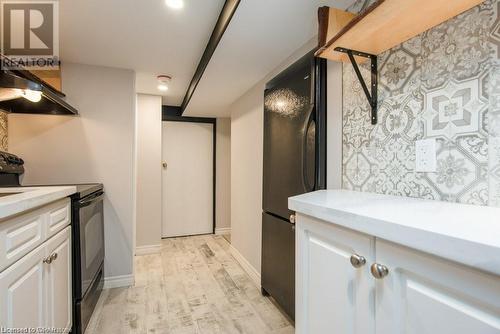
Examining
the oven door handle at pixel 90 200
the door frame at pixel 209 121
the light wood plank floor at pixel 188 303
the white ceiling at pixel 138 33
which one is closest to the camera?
the white ceiling at pixel 138 33

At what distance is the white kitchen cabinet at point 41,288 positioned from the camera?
957mm

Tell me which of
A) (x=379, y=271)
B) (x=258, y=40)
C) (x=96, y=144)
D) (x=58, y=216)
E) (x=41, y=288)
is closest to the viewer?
(x=379, y=271)

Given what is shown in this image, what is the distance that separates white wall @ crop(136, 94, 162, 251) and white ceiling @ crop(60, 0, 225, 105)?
0.89 metres

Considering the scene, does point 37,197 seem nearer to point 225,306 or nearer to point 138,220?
point 225,306

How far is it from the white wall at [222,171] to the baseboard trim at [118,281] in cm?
198

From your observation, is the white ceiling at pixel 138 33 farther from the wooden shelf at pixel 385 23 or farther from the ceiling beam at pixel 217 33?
the wooden shelf at pixel 385 23

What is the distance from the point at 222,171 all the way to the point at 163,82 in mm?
1909

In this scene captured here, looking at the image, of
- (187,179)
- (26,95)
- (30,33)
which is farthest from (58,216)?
(187,179)

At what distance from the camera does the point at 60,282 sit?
1.43 m

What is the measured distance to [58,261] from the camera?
142cm

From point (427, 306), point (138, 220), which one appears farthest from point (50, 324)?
point (138, 220)

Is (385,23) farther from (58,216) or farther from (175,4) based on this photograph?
(58,216)

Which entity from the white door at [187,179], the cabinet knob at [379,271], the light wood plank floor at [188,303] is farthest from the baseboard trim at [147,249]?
the cabinet knob at [379,271]

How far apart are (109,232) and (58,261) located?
1112 millimetres
